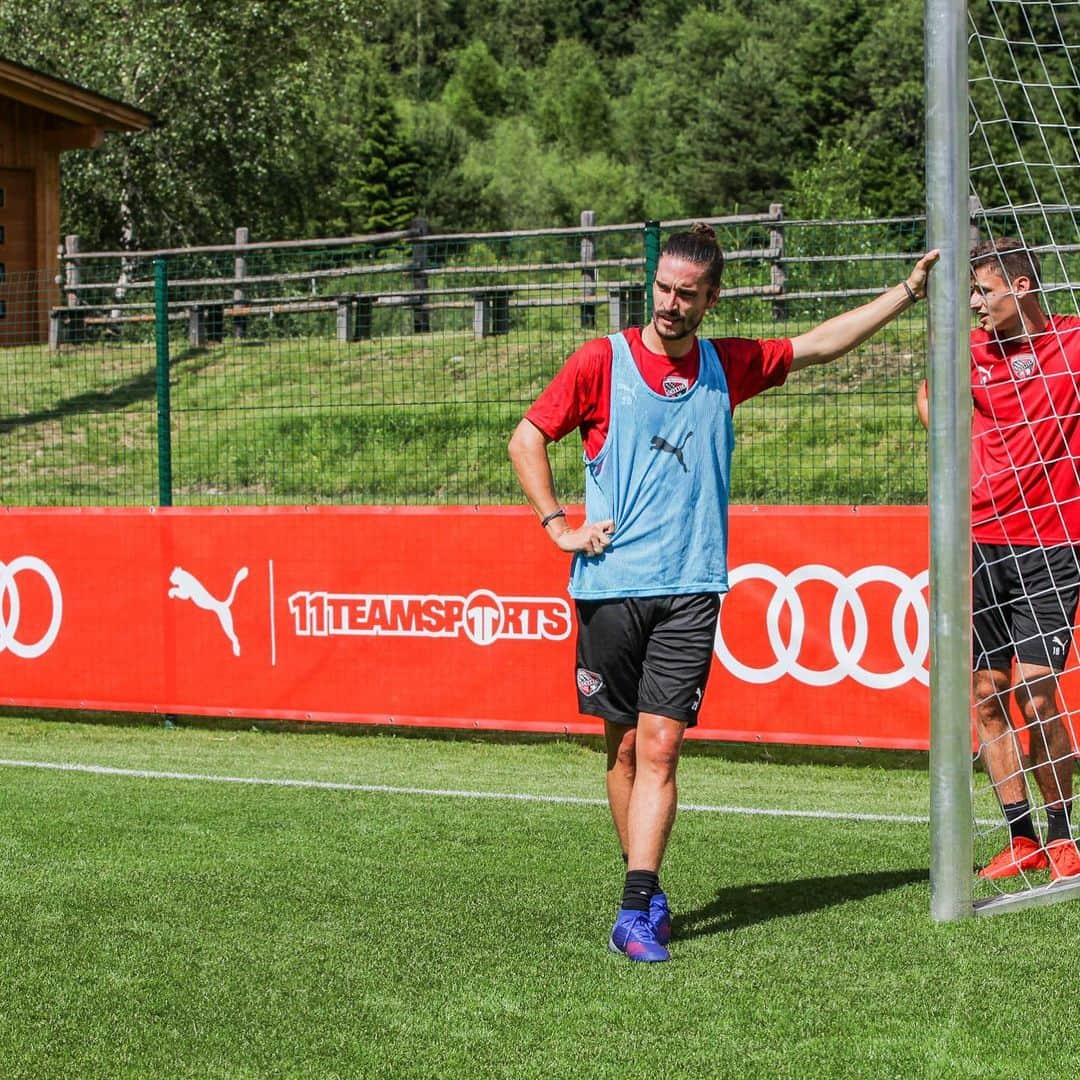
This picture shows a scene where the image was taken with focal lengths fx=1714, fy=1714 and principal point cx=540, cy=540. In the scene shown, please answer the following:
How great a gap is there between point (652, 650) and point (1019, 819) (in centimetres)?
173

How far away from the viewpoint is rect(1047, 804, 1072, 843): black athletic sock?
19.2 ft

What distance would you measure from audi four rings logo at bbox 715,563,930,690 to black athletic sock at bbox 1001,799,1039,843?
8.30ft

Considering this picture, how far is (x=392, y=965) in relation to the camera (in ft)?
15.8

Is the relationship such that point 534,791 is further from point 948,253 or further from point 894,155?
point 894,155

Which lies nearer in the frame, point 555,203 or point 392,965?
point 392,965

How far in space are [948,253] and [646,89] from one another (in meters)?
98.3

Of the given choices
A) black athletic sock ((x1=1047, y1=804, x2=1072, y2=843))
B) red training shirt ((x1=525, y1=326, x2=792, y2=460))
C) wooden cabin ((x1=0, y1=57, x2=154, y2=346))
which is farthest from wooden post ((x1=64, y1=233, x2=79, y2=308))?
black athletic sock ((x1=1047, y1=804, x2=1072, y2=843))

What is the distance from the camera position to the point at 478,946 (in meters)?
5.01

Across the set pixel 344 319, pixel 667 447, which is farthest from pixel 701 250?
pixel 344 319

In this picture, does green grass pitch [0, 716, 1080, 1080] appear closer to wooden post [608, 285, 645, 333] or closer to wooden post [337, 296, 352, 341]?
wooden post [608, 285, 645, 333]

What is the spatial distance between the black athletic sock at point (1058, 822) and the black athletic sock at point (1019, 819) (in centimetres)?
7

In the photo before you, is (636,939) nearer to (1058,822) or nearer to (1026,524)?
(1058,822)

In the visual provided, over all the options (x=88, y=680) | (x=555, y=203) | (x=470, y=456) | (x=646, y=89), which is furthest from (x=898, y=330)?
(x=646, y=89)

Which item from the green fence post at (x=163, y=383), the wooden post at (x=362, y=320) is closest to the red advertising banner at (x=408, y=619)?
the green fence post at (x=163, y=383)
